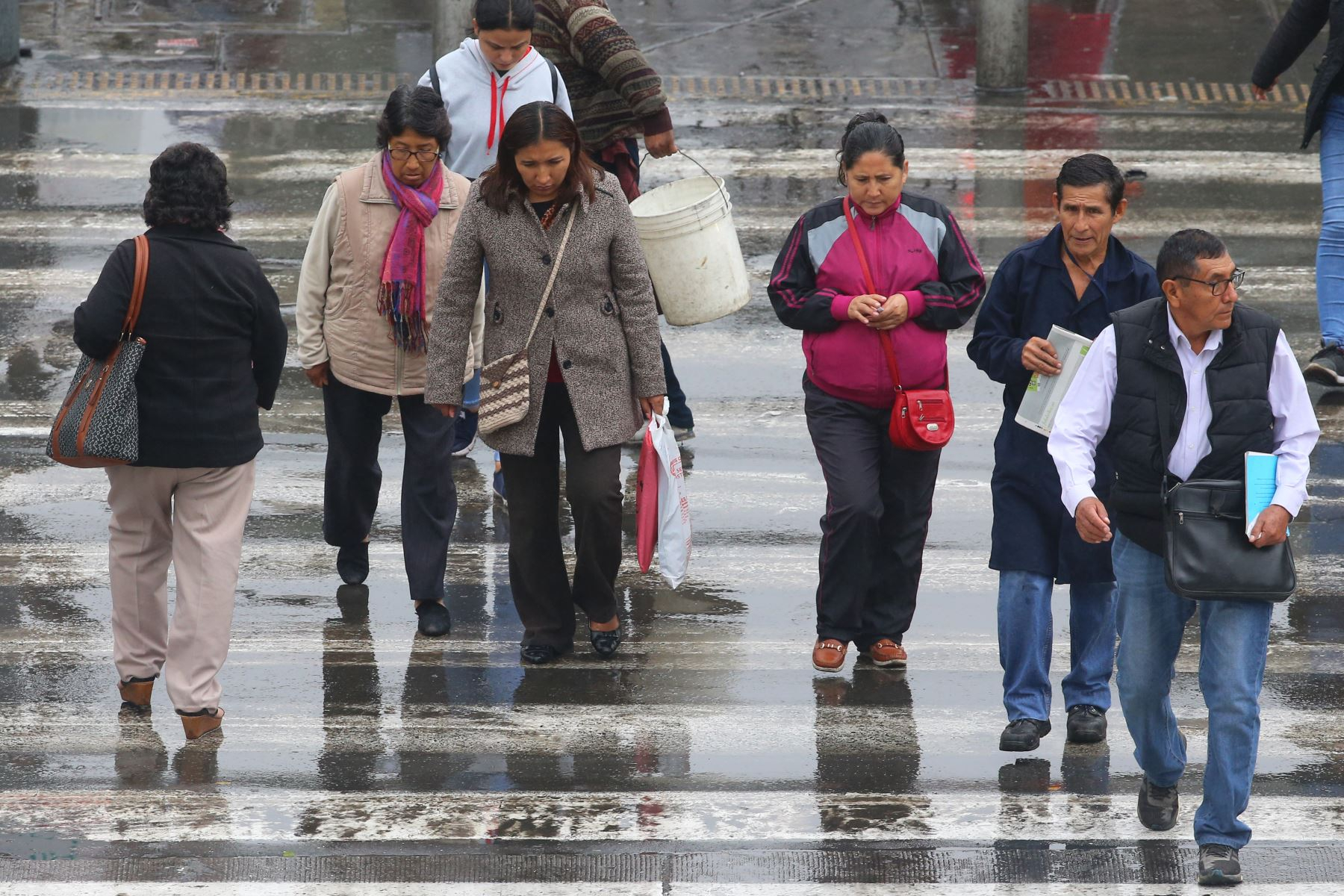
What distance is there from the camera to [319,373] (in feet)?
23.0

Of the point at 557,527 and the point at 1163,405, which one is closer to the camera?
the point at 1163,405

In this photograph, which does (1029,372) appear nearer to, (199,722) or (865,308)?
(865,308)

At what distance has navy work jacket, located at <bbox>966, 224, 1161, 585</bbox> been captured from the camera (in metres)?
5.99

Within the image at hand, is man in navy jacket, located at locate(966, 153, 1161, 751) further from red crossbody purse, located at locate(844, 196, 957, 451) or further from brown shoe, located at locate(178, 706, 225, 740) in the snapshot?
brown shoe, located at locate(178, 706, 225, 740)

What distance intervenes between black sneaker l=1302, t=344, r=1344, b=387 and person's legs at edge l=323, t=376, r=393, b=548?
4.74 m

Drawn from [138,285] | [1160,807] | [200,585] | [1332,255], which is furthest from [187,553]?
[1332,255]

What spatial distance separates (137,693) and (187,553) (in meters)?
0.54

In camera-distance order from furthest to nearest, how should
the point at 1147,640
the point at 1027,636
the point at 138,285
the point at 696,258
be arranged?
the point at 696,258
the point at 1027,636
the point at 138,285
the point at 1147,640

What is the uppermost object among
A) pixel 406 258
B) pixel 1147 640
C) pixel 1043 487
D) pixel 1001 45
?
pixel 1001 45

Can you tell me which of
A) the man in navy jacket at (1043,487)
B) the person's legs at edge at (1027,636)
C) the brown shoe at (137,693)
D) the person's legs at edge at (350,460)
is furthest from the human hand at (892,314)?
the brown shoe at (137,693)

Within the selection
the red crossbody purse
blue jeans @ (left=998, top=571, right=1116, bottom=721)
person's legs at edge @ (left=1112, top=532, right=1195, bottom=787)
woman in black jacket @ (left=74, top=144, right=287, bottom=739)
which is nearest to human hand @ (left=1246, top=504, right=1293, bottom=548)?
person's legs at edge @ (left=1112, top=532, right=1195, bottom=787)

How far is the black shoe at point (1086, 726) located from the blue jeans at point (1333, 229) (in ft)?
12.8

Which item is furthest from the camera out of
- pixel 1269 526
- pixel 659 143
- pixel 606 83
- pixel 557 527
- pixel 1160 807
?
pixel 606 83

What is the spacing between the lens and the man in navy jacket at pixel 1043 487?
19.6ft
